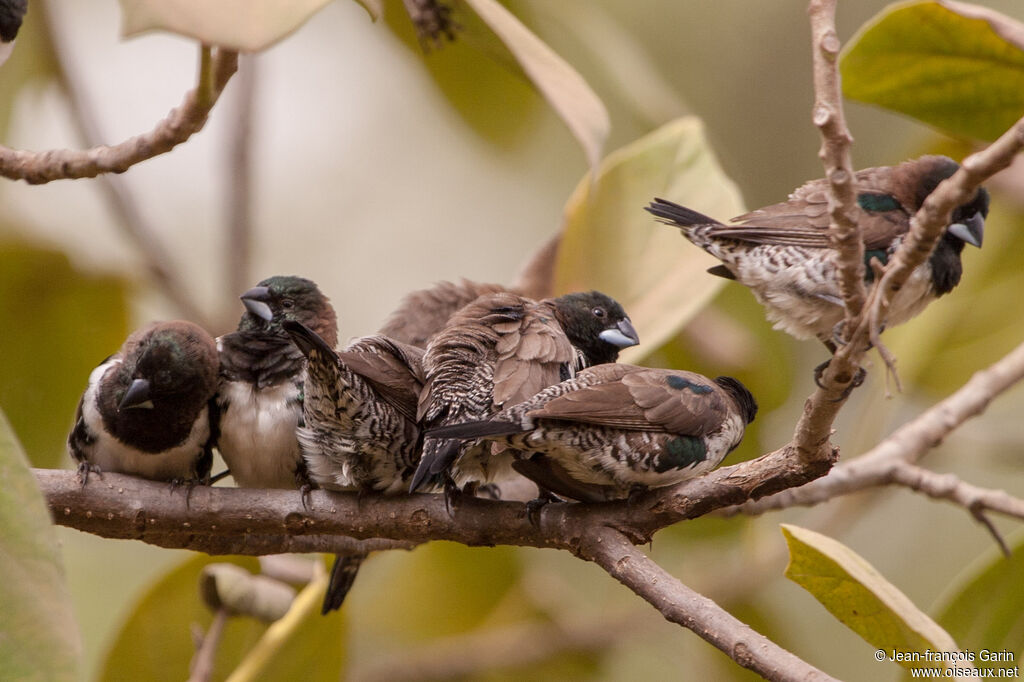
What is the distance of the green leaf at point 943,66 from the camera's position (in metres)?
2.18

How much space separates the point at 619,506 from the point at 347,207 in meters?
3.96

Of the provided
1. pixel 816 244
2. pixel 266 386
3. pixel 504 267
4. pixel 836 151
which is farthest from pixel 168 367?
pixel 504 267

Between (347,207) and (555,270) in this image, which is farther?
(347,207)

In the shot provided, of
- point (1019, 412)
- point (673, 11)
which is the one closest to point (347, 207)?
point (673, 11)

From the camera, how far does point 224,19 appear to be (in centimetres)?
142

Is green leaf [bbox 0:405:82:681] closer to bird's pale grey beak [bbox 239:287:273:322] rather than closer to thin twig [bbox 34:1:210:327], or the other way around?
bird's pale grey beak [bbox 239:287:273:322]

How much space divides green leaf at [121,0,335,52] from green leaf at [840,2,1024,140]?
1340mm

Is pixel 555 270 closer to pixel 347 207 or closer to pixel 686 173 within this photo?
pixel 686 173

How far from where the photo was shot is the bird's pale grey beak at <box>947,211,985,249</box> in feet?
7.41

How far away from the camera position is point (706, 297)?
2.38 meters

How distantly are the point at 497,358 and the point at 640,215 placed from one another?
639 mm

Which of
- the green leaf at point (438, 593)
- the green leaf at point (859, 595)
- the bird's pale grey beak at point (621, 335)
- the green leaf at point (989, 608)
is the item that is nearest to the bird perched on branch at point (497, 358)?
the bird's pale grey beak at point (621, 335)

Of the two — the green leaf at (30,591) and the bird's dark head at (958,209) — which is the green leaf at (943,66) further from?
the green leaf at (30,591)

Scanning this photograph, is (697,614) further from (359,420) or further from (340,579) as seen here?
(340,579)
